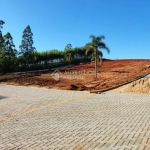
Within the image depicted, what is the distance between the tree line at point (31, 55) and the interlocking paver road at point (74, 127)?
54.4ft

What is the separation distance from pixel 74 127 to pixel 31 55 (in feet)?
135

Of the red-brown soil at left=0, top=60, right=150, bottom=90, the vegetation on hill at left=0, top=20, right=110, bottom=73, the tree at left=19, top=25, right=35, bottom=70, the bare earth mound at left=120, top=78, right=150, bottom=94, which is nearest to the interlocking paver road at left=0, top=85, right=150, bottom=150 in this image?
the bare earth mound at left=120, top=78, right=150, bottom=94

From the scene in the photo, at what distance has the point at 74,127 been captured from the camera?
7680 mm

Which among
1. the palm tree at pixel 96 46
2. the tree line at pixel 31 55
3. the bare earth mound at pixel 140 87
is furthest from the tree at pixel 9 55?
the bare earth mound at pixel 140 87

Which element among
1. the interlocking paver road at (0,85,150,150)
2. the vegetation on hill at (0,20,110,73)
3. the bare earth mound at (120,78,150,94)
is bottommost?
the interlocking paver road at (0,85,150,150)

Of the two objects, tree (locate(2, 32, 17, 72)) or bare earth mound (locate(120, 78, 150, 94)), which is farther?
tree (locate(2, 32, 17, 72))

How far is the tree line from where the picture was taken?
27.9 meters

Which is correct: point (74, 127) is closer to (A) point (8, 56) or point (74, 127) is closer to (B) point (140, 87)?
(B) point (140, 87)

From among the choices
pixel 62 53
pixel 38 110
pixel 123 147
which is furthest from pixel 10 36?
pixel 123 147

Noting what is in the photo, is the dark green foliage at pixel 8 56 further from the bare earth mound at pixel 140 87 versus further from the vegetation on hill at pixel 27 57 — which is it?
the bare earth mound at pixel 140 87

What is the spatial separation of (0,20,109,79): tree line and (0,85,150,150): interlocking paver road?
16587 millimetres

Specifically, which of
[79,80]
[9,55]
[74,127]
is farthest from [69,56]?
[74,127]

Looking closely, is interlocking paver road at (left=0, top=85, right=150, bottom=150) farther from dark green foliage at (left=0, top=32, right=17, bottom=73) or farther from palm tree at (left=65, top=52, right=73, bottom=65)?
palm tree at (left=65, top=52, right=73, bottom=65)

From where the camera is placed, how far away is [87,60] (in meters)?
63.0
